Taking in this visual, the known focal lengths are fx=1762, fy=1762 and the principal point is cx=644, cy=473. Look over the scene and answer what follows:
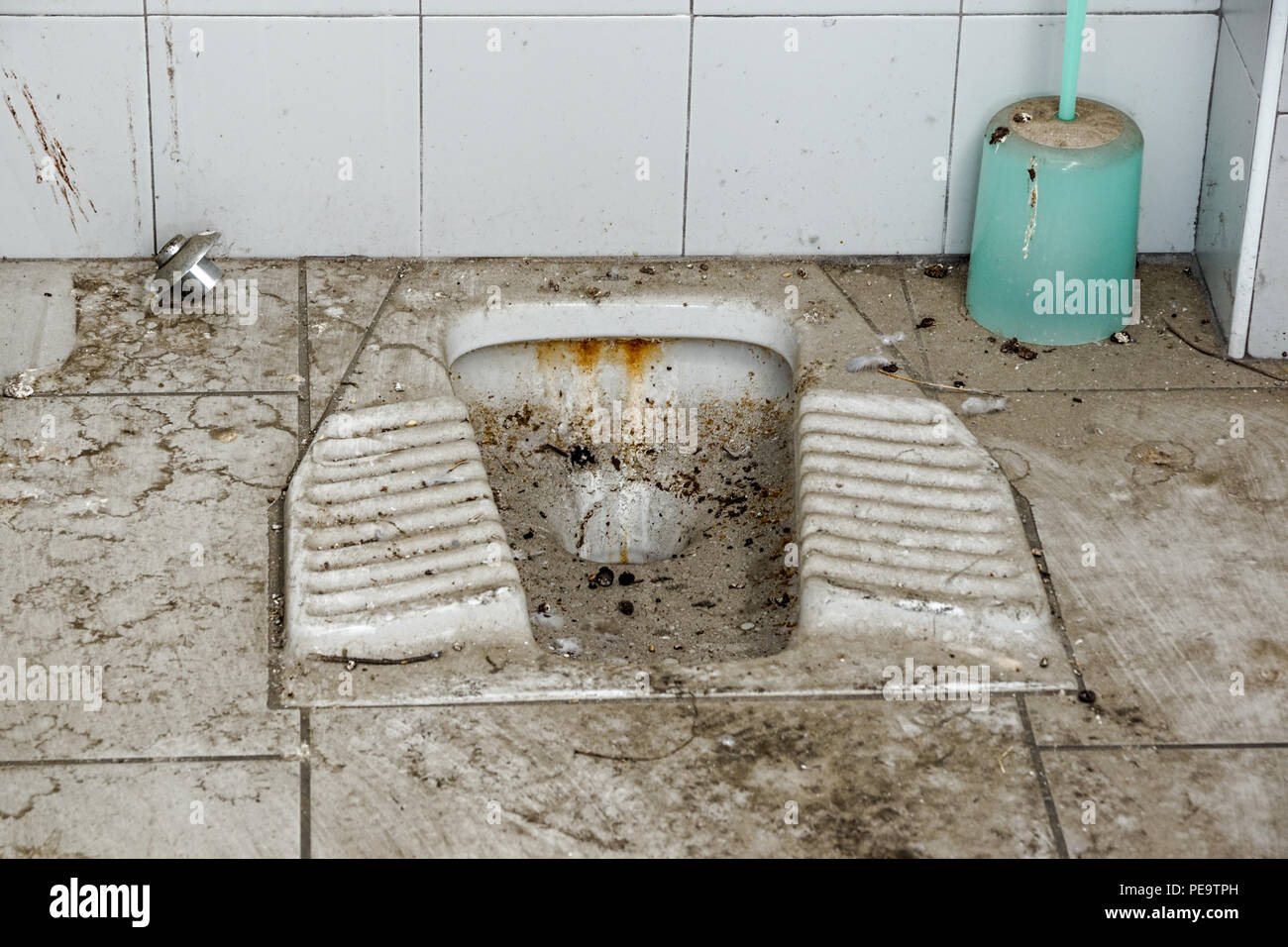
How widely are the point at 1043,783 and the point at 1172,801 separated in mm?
182

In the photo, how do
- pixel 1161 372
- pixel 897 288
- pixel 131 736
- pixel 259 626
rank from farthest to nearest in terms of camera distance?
pixel 897 288 < pixel 1161 372 < pixel 259 626 < pixel 131 736

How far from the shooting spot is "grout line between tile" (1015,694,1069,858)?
2.46 metres

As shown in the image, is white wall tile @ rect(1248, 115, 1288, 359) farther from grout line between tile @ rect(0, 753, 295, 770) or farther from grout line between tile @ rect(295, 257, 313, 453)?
grout line between tile @ rect(0, 753, 295, 770)

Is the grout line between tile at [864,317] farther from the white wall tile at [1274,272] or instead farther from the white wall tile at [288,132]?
the white wall tile at [288,132]

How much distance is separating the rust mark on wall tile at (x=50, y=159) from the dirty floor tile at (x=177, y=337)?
14 cm

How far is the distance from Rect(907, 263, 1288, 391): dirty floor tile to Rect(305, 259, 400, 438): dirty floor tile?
1.13 metres

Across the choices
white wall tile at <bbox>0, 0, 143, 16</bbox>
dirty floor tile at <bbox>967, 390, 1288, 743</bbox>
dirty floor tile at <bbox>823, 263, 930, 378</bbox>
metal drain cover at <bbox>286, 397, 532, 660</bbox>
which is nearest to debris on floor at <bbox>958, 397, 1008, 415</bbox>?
dirty floor tile at <bbox>967, 390, 1288, 743</bbox>

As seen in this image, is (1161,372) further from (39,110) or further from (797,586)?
(39,110)

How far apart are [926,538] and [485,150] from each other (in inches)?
51.5

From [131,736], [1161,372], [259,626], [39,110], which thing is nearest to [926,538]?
[1161,372]

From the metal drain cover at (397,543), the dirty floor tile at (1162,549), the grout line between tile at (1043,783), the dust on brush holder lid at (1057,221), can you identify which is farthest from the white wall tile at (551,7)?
the grout line between tile at (1043,783)

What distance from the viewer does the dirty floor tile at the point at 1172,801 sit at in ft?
8.08

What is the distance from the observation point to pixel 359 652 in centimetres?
278

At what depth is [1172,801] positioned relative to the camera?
8.31ft
